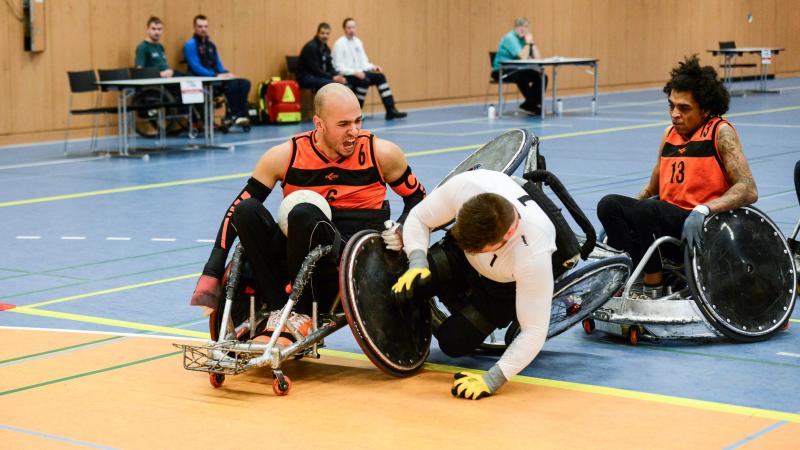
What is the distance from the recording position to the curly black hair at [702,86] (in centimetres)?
611

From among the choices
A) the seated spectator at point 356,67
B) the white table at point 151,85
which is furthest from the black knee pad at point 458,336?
the seated spectator at point 356,67

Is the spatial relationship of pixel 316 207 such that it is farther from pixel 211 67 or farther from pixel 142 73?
pixel 211 67

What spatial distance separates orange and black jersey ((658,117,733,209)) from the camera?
20.0 feet

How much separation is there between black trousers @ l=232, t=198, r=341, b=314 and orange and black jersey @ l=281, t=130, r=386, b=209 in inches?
14.1

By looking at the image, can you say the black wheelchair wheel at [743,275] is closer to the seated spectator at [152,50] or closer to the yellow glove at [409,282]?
the yellow glove at [409,282]

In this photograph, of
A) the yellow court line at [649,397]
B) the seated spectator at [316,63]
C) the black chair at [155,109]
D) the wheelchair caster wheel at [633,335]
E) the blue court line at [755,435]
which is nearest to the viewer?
the blue court line at [755,435]

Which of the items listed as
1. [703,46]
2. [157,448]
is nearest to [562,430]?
[157,448]

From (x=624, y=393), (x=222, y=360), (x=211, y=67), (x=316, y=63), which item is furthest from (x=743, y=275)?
(x=316, y=63)

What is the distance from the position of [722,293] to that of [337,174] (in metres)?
1.94

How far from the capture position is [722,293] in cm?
575

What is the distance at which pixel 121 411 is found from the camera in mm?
4746

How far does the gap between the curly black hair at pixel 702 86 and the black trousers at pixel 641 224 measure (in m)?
0.58

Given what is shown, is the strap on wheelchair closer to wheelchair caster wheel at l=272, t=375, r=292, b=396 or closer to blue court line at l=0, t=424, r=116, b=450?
wheelchair caster wheel at l=272, t=375, r=292, b=396

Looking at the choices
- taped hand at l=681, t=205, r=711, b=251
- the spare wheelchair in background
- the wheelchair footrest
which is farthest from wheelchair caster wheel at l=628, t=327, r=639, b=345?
the wheelchair footrest
